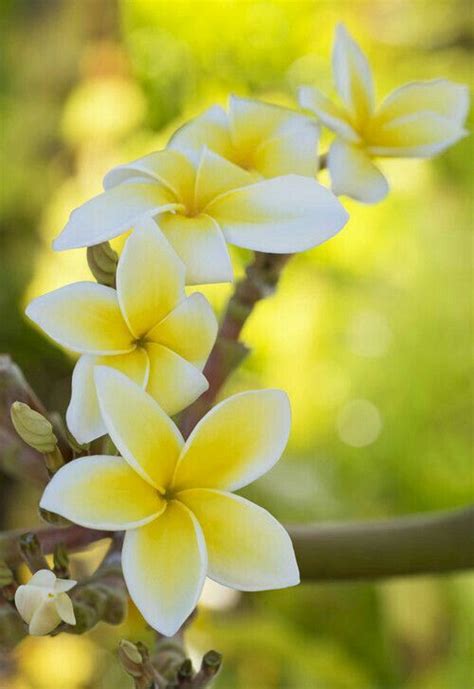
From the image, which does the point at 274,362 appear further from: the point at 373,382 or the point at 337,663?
the point at 337,663

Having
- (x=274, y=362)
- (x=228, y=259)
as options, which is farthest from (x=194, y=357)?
(x=274, y=362)

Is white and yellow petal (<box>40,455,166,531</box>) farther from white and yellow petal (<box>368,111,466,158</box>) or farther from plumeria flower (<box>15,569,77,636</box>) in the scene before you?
white and yellow petal (<box>368,111,466,158</box>)

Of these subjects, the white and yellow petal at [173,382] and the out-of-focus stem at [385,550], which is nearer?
the white and yellow petal at [173,382]

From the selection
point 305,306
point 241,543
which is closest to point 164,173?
point 241,543

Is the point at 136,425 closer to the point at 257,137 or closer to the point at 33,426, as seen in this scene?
the point at 33,426

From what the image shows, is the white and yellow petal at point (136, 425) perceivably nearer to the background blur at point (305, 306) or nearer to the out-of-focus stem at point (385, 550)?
the out-of-focus stem at point (385, 550)

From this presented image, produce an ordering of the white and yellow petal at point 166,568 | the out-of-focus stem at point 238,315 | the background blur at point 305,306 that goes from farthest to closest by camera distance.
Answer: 1. the background blur at point 305,306
2. the out-of-focus stem at point 238,315
3. the white and yellow petal at point 166,568

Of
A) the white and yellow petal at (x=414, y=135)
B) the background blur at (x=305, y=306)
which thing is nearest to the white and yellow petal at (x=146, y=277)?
the white and yellow petal at (x=414, y=135)

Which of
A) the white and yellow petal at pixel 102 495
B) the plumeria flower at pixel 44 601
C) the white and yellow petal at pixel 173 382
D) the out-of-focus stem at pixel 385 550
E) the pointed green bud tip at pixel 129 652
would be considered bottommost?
the out-of-focus stem at pixel 385 550
